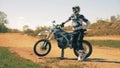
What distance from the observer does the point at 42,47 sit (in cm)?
1345

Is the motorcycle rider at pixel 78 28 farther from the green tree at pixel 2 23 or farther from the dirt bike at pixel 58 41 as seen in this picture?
the green tree at pixel 2 23

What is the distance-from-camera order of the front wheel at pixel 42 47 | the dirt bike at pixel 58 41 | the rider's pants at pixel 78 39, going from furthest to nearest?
the front wheel at pixel 42 47, the dirt bike at pixel 58 41, the rider's pants at pixel 78 39

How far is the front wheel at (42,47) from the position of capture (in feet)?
44.2

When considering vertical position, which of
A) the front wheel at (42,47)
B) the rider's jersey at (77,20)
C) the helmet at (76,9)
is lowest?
the front wheel at (42,47)

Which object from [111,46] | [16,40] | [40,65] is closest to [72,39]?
[40,65]

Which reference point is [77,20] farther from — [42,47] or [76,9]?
[42,47]

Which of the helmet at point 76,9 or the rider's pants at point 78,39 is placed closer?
the rider's pants at point 78,39

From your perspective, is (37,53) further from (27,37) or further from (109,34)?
(109,34)

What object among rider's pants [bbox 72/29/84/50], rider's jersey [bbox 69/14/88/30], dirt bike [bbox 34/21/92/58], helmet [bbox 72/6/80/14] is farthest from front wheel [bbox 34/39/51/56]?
helmet [bbox 72/6/80/14]

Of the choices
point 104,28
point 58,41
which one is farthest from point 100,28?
point 58,41

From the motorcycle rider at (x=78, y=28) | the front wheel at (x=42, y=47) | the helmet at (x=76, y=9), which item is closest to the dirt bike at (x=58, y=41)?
the front wheel at (x=42, y=47)

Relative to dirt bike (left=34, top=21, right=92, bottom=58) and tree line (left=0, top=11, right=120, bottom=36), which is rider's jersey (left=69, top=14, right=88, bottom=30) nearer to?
dirt bike (left=34, top=21, right=92, bottom=58)

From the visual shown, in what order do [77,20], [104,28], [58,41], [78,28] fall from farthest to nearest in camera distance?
[104,28] < [58,41] < [77,20] < [78,28]

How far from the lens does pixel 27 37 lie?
25781 mm
